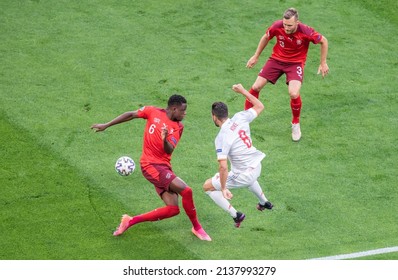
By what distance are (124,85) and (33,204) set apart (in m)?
4.44

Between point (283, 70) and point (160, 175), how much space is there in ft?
13.5

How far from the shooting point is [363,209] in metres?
14.7

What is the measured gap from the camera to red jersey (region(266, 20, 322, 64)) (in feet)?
53.6

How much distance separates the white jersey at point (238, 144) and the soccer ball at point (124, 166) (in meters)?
1.70

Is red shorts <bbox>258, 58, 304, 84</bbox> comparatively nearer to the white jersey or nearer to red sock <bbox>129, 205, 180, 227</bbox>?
the white jersey

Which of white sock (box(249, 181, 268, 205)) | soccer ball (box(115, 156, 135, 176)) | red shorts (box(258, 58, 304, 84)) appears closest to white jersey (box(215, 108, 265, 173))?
white sock (box(249, 181, 268, 205))

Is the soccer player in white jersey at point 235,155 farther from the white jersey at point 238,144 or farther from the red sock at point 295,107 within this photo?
the red sock at point 295,107

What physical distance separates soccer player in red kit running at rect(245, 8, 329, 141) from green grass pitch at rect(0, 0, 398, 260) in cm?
71

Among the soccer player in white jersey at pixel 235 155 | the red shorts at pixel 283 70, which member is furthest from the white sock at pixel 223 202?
the red shorts at pixel 283 70

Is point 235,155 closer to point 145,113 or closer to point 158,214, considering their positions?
point 158,214

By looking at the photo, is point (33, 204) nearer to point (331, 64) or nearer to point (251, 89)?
point (251, 89)

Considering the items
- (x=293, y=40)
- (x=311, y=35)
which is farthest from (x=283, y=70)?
(x=311, y=35)

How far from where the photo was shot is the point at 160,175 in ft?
44.9
